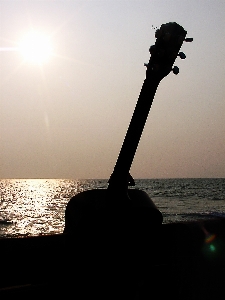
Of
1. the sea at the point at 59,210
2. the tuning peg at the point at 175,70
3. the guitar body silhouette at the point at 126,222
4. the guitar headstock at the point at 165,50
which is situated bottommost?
the guitar body silhouette at the point at 126,222

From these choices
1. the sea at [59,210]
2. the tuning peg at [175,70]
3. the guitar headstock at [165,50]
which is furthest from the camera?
the sea at [59,210]

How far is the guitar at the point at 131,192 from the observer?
5355 millimetres

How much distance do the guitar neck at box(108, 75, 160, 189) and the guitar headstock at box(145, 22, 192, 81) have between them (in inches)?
4.9

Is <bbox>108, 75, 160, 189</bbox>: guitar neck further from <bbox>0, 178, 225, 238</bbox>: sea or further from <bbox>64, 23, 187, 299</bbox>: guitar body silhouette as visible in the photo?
→ <bbox>0, 178, 225, 238</bbox>: sea

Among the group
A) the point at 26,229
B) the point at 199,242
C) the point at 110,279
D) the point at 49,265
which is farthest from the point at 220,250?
the point at 26,229

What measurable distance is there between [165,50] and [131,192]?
6.60 ft

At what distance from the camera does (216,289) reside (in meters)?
5.80

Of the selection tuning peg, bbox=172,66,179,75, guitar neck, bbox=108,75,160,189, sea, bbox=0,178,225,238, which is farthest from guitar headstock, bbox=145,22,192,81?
sea, bbox=0,178,225,238

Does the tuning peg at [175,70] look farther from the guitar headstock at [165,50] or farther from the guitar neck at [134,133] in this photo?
the guitar neck at [134,133]

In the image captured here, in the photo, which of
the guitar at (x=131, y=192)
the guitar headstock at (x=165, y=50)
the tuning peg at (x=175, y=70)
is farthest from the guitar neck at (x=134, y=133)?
the tuning peg at (x=175, y=70)

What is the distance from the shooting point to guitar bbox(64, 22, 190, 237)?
5355 millimetres

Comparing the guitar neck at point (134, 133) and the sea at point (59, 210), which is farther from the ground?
the sea at point (59, 210)

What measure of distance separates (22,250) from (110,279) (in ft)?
5.52

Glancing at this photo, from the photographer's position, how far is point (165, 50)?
5.35 metres
